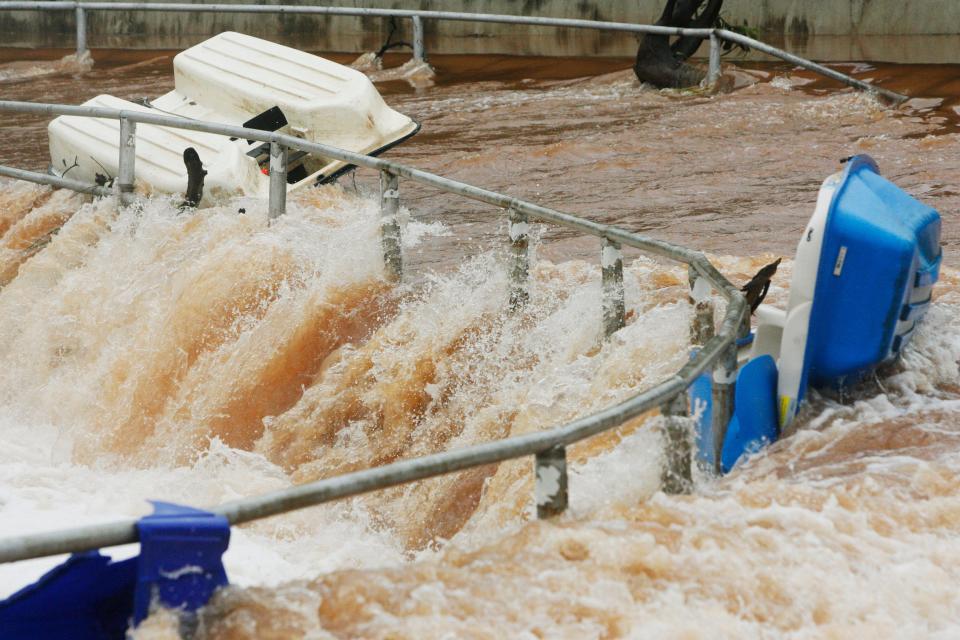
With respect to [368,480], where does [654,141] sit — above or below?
below

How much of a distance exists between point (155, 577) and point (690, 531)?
4.82 ft

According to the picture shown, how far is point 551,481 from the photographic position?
3.20 m

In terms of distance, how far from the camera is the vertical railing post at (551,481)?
3.12 m

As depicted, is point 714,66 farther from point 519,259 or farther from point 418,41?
point 519,259

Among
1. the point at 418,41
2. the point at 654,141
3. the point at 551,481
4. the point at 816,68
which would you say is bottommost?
the point at 654,141

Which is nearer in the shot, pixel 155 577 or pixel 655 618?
pixel 155 577

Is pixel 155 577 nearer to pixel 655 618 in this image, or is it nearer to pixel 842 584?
pixel 655 618

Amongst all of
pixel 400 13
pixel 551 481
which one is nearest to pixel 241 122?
pixel 400 13

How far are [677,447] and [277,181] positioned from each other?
160 inches

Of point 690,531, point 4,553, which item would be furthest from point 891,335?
point 4,553

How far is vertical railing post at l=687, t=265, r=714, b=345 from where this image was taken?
15.5ft

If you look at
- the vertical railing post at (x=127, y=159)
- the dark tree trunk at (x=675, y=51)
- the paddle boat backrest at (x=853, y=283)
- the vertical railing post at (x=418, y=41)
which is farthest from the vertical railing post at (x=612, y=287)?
the vertical railing post at (x=418, y=41)

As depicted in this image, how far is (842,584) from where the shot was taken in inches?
126

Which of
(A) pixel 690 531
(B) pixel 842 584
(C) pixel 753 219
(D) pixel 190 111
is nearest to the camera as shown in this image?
(B) pixel 842 584
